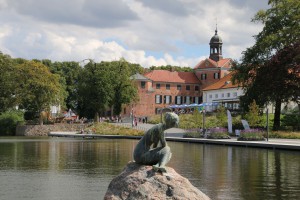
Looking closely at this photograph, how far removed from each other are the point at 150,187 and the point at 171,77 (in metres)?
99.2

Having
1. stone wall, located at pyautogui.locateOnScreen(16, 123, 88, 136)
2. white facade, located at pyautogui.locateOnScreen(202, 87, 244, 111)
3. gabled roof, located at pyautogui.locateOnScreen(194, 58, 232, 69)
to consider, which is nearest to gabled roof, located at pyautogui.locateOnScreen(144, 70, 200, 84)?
gabled roof, located at pyautogui.locateOnScreen(194, 58, 232, 69)

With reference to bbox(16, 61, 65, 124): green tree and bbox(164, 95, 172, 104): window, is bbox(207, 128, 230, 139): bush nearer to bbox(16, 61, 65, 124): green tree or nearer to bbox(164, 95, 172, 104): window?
bbox(16, 61, 65, 124): green tree

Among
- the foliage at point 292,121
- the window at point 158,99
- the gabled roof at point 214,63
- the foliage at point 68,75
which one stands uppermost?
the gabled roof at point 214,63

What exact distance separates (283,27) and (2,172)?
1573 inches

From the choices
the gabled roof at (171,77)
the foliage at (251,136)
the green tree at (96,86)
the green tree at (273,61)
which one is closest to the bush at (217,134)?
the foliage at (251,136)

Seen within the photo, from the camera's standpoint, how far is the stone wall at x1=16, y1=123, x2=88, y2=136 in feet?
233

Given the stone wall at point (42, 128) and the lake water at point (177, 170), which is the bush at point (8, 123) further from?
the lake water at point (177, 170)

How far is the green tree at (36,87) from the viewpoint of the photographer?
7125 cm

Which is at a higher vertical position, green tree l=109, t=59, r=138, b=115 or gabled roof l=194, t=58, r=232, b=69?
gabled roof l=194, t=58, r=232, b=69

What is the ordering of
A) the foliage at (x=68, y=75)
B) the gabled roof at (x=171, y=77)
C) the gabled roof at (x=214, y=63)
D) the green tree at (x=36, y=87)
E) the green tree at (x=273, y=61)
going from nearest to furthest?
the green tree at (x=273, y=61) → the green tree at (x=36, y=87) → the foliage at (x=68, y=75) → the gabled roof at (x=171, y=77) → the gabled roof at (x=214, y=63)

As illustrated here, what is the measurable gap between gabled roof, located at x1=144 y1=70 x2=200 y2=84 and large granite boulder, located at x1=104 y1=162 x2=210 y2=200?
9534cm

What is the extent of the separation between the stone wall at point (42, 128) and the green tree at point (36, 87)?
1745 millimetres

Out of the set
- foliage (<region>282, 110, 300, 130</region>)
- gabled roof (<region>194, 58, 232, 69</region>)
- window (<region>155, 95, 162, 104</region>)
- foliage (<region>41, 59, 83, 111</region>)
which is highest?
gabled roof (<region>194, 58, 232, 69</region>)

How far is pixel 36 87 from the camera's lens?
71.4 m
